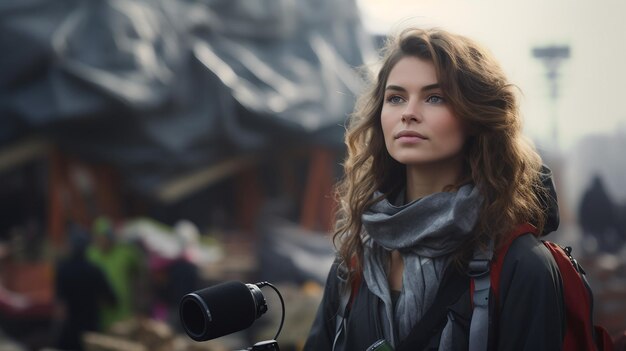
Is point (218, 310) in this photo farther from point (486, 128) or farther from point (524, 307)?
point (486, 128)

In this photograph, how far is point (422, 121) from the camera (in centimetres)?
212

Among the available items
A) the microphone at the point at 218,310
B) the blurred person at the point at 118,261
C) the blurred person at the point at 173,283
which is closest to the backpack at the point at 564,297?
the microphone at the point at 218,310

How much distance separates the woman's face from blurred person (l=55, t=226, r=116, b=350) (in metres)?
5.33

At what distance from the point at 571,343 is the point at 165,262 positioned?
310 inches

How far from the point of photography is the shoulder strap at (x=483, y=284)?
1.91 metres

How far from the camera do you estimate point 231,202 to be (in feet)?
70.8

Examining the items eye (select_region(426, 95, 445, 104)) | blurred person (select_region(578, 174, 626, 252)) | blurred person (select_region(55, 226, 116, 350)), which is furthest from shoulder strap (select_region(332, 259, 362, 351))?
blurred person (select_region(578, 174, 626, 252))

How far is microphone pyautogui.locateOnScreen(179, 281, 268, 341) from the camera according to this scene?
1.88m

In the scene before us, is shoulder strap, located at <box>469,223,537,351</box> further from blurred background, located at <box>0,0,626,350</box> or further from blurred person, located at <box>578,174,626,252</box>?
blurred person, located at <box>578,174,626,252</box>

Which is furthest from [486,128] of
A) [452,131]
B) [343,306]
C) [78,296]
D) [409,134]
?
[78,296]

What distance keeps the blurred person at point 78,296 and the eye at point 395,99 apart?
5282 millimetres

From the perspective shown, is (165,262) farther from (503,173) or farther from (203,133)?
(203,133)

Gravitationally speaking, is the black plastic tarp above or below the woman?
below

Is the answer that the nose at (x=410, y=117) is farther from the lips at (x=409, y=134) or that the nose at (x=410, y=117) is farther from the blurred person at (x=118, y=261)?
the blurred person at (x=118, y=261)
